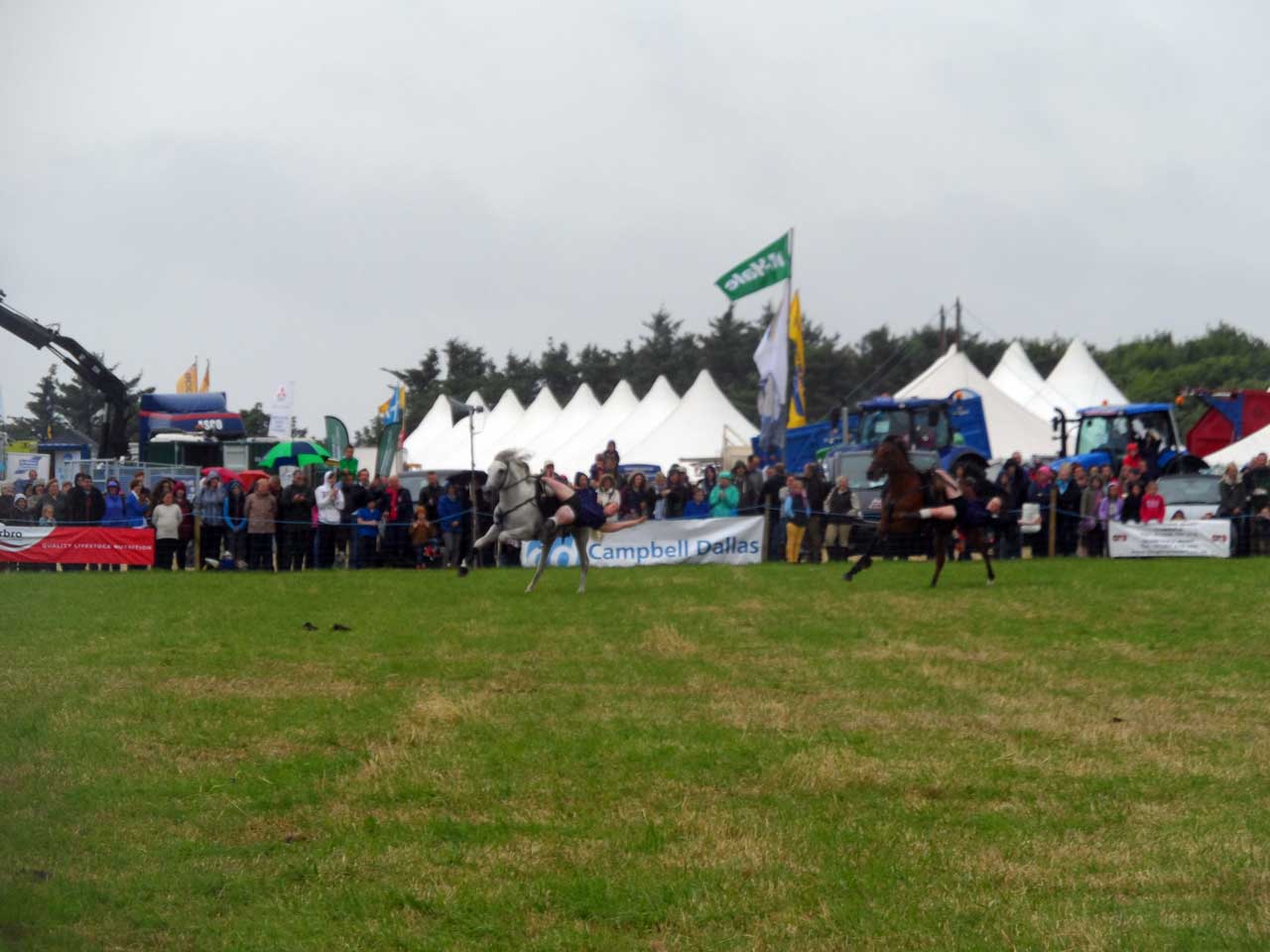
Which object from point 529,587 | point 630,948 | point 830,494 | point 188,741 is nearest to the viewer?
point 630,948

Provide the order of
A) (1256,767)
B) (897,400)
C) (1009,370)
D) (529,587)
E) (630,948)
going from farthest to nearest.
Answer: (1009,370) < (897,400) < (529,587) < (1256,767) < (630,948)

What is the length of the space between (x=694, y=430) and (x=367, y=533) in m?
23.9

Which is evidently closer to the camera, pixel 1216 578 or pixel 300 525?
pixel 1216 578

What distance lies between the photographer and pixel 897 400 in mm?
32594

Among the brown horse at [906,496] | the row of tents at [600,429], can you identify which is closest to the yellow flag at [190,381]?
the row of tents at [600,429]

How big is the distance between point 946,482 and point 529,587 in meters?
5.70

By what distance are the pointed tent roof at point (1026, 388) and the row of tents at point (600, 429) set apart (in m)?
9.17

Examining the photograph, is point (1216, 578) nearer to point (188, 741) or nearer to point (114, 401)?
point (188, 741)

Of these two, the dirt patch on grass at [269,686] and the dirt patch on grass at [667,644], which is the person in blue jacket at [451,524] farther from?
the dirt patch on grass at [269,686]

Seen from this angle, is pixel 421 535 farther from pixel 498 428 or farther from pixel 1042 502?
pixel 498 428

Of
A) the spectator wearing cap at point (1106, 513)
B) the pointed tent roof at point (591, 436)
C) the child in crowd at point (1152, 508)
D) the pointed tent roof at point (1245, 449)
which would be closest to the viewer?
the child in crowd at point (1152, 508)

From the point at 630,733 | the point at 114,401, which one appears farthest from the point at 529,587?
the point at 114,401

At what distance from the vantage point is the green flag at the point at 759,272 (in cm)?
3334

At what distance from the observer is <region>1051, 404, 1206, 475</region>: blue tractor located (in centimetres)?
3281
